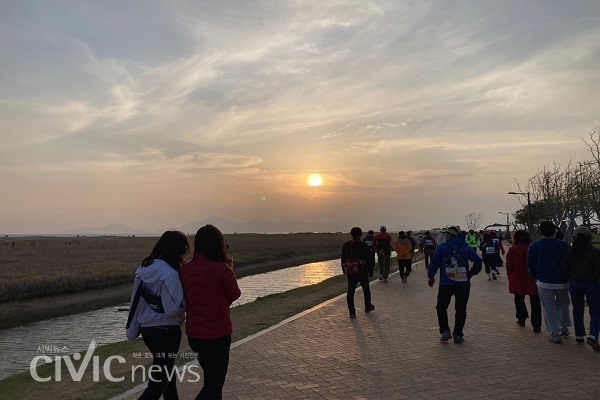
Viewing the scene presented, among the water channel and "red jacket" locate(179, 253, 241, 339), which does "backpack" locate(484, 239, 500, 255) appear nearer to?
the water channel

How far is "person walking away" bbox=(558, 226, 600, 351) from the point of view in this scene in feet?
23.6

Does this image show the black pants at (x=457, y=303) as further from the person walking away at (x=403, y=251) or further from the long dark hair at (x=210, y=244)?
the person walking away at (x=403, y=251)

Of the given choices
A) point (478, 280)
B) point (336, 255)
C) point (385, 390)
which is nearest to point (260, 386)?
point (385, 390)

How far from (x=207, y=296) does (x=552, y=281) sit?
19.5 feet

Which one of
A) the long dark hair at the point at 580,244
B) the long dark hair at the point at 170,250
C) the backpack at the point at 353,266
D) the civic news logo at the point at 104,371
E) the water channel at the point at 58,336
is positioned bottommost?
the water channel at the point at 58,336

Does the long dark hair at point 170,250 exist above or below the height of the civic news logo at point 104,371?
above

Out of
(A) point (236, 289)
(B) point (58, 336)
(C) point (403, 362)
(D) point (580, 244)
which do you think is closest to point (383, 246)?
(D) point (580, 244)

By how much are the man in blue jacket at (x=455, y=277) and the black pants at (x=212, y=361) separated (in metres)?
4.39

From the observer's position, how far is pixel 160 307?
4.38 metres

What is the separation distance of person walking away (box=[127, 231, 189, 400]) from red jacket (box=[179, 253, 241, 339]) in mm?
101

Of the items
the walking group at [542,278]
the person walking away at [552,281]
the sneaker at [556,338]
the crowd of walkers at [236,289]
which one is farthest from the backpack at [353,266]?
the sneaker at [556,338]

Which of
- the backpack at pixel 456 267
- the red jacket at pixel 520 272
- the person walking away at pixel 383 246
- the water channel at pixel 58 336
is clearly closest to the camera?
the backpack at pixel 456 267

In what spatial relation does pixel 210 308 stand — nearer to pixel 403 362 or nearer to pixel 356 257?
pixel 403 362

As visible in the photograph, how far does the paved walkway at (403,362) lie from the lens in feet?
18.2
